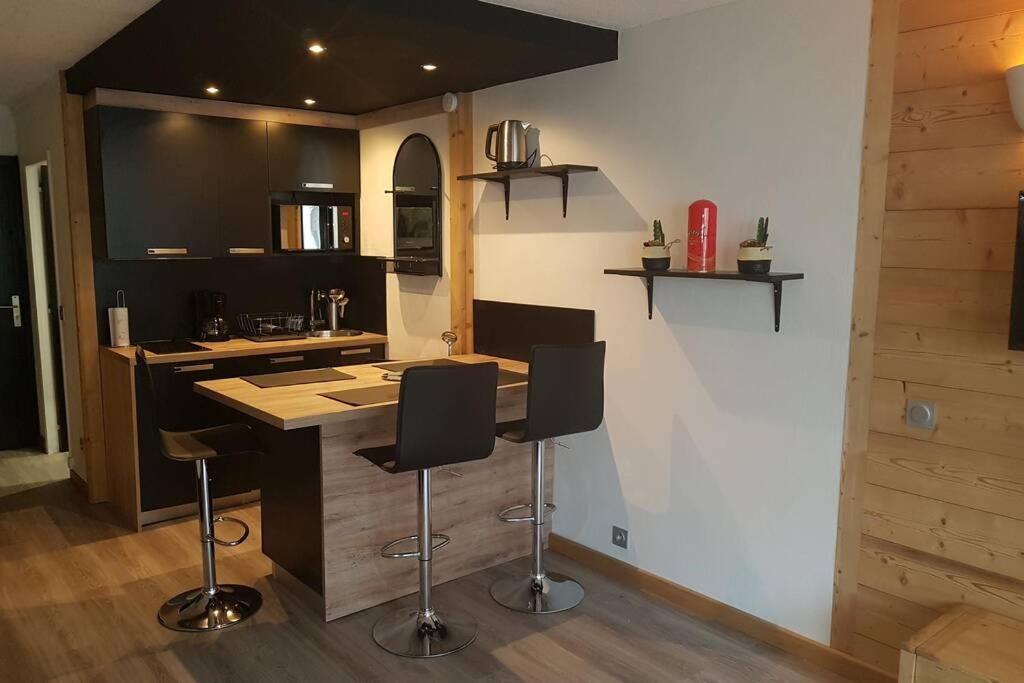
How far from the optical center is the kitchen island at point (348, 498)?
10.1ft

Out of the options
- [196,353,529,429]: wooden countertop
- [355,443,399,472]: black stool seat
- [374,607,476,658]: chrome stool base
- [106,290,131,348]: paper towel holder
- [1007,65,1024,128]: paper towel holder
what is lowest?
[374,607,476,658]: chrome stool base

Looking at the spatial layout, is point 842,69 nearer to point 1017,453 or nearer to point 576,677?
point 1017,453

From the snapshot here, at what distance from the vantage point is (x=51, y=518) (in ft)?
14.3

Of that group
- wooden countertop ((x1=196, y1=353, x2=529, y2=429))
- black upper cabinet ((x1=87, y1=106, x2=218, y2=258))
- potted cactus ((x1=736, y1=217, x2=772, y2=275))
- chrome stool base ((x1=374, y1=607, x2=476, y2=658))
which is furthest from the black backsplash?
potted cactus ((x1=736, y1=217, x2=772, y2=275))

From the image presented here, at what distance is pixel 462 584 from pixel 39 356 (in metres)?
3.83

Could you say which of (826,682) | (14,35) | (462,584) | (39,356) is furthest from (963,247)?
(39,356)

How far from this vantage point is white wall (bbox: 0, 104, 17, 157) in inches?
213

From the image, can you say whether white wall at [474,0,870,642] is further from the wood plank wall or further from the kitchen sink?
the kitchen sink

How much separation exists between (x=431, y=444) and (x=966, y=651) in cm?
175

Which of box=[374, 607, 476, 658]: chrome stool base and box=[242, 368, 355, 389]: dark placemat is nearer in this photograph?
box=[374, 607, 476, 658]: chrome stool base

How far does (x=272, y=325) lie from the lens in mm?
5184

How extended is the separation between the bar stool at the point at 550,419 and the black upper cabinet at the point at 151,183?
2359mm

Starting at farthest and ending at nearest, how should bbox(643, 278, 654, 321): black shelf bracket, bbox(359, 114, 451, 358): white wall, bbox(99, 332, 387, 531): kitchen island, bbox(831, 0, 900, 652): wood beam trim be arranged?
bbox(359, 114, 451, 358): white wall
bbox(99, 332, 387, 531): kitchen island
bbox(643, 278, 654, 321): black shelf bracket
bbox(831, 0, 900, 652): wood beam trim

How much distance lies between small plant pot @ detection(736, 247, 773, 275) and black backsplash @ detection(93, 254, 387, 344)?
277cm
